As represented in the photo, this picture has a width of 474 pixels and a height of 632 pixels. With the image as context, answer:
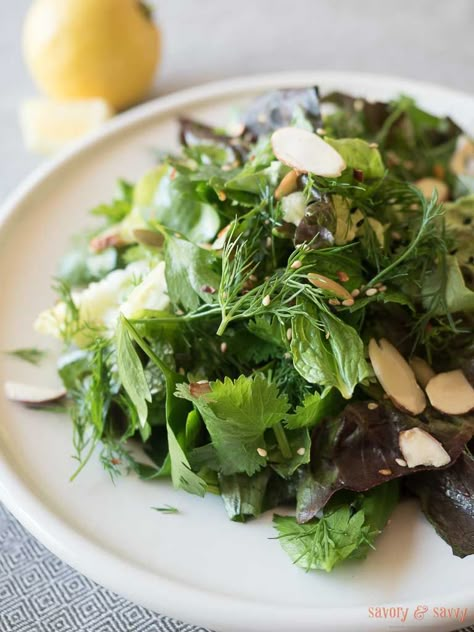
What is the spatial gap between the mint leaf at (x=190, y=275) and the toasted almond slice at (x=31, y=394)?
0.36 metres

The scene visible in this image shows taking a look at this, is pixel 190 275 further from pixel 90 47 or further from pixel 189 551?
pixel 90 47

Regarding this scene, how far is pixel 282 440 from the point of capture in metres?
1.51

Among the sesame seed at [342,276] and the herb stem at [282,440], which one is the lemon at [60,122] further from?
the herb stem at [282,440]

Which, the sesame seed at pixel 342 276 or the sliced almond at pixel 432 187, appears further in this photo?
the sliced almond at pixel 432 187

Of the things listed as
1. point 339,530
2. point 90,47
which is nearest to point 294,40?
point 90,47

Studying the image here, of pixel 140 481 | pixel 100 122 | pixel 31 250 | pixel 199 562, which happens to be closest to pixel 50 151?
pixel 100 122

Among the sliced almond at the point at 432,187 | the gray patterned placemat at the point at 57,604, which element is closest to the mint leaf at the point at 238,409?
the gray patterned placemat at the point at 57,604

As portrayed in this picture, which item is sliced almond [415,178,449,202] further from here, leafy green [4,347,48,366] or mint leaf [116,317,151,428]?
leafy green [4,347,48,366]

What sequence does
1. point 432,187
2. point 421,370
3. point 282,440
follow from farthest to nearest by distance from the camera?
1. point 432,187
2. point 421,370
3. point 282,440

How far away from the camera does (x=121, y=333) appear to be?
1506mm

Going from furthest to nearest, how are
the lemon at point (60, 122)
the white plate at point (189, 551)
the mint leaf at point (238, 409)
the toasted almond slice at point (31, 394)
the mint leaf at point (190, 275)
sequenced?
the lemon at point (60, 122) → the toasted almond slice at point (31, 394) → the mint leaf at point (190, 275) → the mint leaf at point (238, 409) → the white plate at point (189, 551)

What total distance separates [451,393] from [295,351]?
1.11 feet

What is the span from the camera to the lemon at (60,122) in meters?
2.74


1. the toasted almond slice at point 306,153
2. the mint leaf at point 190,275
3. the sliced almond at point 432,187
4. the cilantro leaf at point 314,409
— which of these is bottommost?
the sliced almond at point 432,187
